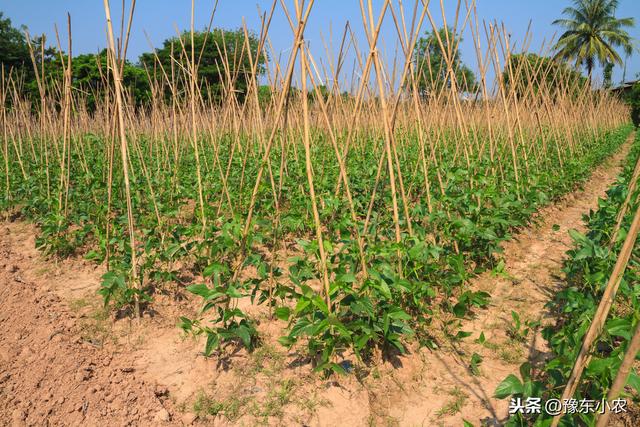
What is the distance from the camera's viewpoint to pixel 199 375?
83.8 inches

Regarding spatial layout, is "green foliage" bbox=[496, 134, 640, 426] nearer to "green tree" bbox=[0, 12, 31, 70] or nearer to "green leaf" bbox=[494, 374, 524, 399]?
"green leaf" bbox=[494, 374, 524, 399]

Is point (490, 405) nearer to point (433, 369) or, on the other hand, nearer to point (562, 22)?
point (433, 369)

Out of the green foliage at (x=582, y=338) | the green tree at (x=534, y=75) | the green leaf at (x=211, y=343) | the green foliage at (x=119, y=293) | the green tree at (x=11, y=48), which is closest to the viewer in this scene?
the green foliage at (x=582, y=338)

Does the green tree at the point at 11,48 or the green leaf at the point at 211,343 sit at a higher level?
the green tree at the point at 11,48

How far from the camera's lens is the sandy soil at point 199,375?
1.84 metres

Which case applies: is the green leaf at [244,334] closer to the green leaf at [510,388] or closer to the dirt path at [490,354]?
the dirt path at [490,354]

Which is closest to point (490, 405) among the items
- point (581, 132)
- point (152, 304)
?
point (152, 304)

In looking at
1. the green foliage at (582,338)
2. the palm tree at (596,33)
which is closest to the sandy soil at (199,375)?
the green foliage at (582,338)

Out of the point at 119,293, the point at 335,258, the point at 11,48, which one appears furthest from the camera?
the point at 11,48

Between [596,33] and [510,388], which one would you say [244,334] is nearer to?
[510,388]

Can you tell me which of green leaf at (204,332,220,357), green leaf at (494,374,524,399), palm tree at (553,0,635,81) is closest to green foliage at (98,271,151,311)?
green leaf at (204,332,220,357)

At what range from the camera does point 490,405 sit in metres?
1.86

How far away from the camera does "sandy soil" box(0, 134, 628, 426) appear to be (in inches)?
72.6

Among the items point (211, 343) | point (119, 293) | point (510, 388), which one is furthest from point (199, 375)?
point (510, 388)
